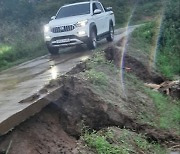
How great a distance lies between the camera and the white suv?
14.8m

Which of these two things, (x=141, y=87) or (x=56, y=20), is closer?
(x=141, y=87)

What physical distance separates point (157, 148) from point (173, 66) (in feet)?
29.3

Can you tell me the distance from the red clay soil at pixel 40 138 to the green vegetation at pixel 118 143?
38 centimetres

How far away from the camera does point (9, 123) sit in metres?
6.58

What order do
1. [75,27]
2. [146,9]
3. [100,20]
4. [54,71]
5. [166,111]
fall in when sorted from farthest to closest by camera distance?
1. [146,9]
2. [100,20]
3. [75,27]
4. [54,71]
5. [166,111]

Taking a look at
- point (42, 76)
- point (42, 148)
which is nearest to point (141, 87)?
point (42, 76)

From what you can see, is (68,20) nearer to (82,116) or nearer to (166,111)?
(166,111)

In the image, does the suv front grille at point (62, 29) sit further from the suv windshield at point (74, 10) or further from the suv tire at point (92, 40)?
the suv windshield at point (74, 10)

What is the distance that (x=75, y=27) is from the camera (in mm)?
14688

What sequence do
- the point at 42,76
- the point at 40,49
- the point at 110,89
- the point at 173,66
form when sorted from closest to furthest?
the point at 110,89
the point at 42,76
the point at 173,66
the point at 40,49

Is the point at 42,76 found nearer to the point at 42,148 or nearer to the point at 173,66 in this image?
the point at 42,148

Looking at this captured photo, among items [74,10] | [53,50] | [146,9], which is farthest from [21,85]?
[146,9]

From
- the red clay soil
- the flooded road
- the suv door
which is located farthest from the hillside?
the suv door

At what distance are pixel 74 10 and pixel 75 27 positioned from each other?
5.84ft
